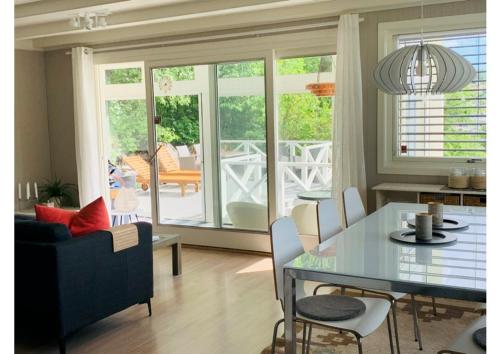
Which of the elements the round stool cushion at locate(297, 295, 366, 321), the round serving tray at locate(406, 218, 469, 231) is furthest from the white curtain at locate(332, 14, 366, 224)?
the round stool cushion at locate(297, 295, 366, 321)

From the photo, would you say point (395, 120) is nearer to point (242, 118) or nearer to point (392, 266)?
point (242, 118)

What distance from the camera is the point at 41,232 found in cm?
341

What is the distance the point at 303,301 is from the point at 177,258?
2508mm

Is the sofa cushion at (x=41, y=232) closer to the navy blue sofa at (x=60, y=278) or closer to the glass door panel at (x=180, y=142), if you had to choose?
the navy blue sofa at (x=60, y=278)

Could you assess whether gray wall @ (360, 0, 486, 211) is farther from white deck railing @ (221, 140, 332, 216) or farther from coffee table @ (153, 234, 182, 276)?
coffee table @ (153, 234, 182, 276)

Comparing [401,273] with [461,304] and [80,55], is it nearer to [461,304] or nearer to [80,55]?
[461,304]

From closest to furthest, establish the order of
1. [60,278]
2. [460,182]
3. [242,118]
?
[60,278]
[460,182]
[242,118]

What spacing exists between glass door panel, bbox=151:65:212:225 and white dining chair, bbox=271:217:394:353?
336 centimetres

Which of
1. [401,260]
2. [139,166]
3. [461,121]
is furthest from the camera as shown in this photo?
[139,166]

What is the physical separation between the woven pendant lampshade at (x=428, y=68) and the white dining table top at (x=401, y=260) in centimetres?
84

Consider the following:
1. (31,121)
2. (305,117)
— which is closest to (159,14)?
(305,117)

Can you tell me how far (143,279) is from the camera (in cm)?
402
